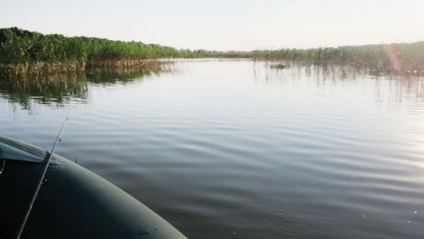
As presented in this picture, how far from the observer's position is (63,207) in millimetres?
2398

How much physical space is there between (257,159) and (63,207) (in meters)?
5.17

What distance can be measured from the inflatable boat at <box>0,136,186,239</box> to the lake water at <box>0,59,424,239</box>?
1.85 metres

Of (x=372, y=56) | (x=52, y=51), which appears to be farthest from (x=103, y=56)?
(x=372, y=56)

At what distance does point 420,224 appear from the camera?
4566mm

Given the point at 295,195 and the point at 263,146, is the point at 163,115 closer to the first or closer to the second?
the point at 263,146

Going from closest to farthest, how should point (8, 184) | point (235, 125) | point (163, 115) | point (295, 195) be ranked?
point (8, 184), point (295, 195), point (235, 125), point (163, 115)

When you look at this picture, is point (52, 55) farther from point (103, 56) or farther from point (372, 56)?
point (372, 56)

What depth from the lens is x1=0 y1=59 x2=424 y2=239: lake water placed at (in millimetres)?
4711

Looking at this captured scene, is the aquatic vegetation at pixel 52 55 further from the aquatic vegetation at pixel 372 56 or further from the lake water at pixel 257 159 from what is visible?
the aquatic vegetation at pixel 372 56

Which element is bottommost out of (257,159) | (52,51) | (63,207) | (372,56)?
(257,159)

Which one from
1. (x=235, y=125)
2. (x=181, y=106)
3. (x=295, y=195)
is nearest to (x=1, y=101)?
(x=181, y=106)

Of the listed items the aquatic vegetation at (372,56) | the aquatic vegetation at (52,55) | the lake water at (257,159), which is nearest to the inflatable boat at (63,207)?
the lake water at (257,159)

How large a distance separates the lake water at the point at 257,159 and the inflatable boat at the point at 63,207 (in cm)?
185

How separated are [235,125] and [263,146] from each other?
239cm
